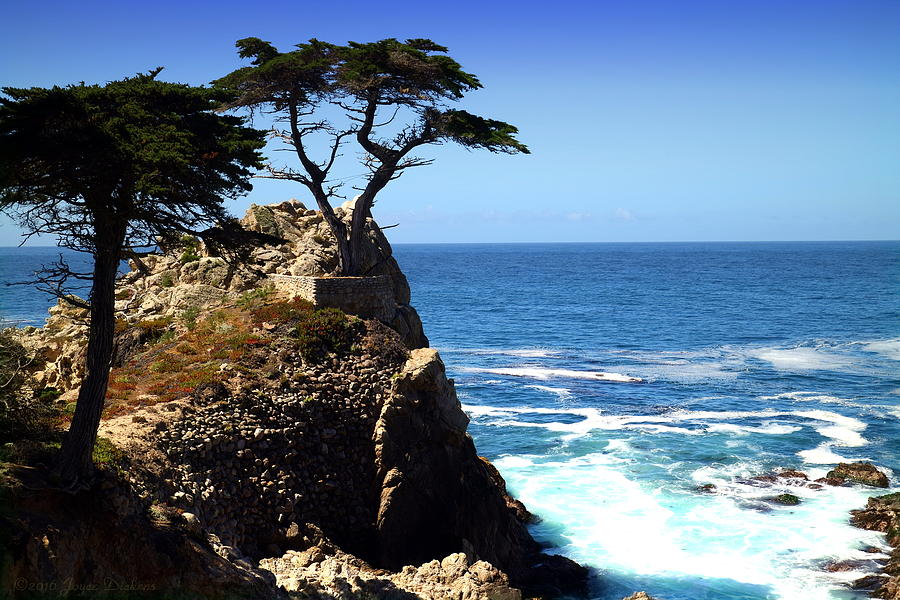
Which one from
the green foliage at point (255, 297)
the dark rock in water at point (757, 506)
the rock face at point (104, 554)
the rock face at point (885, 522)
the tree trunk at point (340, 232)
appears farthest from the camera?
the tree trunk at point (340, 232)

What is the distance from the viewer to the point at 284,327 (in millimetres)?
27703

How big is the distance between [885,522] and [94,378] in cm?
2872

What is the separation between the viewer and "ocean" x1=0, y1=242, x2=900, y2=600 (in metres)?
27.9

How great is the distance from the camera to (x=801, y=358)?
63.5 meters

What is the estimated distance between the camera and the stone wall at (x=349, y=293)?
29.4 metres

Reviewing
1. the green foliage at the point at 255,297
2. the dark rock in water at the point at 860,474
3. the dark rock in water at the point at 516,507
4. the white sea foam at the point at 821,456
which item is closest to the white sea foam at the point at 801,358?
the white sea foam at the point at 821,456

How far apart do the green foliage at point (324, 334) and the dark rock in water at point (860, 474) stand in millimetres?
23139

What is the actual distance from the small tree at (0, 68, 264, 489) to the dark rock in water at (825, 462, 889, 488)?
30373 millimetres

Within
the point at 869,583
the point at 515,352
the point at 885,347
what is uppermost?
the point at 885,347

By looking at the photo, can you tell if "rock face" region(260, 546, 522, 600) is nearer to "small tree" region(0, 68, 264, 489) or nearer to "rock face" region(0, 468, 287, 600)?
"rock face" region(0, 468, 287, 600)

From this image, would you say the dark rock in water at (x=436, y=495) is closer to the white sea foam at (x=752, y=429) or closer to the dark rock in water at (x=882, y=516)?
the dark rock in water at (x=882, y=516)

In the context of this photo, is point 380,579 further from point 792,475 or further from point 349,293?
point 792,475

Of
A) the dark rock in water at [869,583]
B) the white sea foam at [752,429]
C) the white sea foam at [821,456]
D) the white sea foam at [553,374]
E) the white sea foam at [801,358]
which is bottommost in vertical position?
the dark rock in water at [869,583]

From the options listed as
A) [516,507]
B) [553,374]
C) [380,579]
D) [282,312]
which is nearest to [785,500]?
[516,507]
